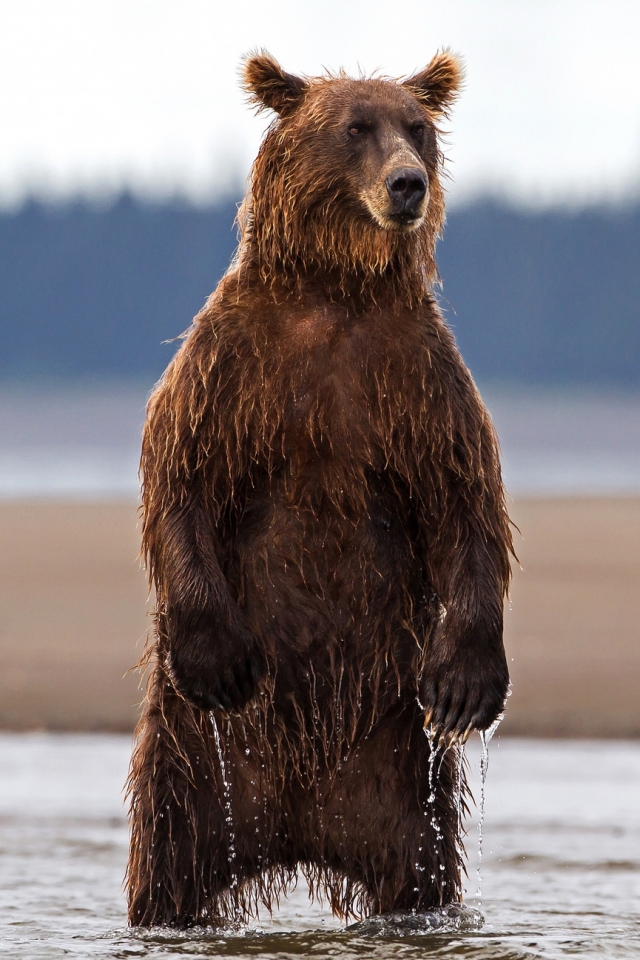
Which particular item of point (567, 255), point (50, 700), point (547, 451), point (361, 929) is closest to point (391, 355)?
point (361, 929)

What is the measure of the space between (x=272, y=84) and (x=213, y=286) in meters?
74.8

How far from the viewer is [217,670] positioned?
5664 mm

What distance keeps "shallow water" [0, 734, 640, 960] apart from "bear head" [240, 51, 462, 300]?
90.2 inches

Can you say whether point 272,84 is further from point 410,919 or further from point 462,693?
point 410,919

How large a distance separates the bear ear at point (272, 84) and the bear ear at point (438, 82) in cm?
47

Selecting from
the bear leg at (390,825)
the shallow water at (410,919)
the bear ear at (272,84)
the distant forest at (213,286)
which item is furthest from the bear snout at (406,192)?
the distant forest at (213,286)

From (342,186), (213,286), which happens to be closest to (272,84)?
(342,186)

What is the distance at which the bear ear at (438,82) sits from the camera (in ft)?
20.6

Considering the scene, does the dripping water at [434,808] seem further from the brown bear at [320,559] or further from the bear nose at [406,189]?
the bear nose at [406,189]

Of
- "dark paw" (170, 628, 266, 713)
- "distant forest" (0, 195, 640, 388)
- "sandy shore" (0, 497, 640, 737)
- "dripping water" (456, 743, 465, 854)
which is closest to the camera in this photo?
"dark paw" (170, 628, 266, 713)

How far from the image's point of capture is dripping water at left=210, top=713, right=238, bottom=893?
5.76 m

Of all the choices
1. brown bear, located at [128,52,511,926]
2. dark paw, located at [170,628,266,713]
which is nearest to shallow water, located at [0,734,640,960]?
brown bear, located at [128,52,511,926]

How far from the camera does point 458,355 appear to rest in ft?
19.3

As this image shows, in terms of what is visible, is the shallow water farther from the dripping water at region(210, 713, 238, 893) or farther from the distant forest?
the distant forest
